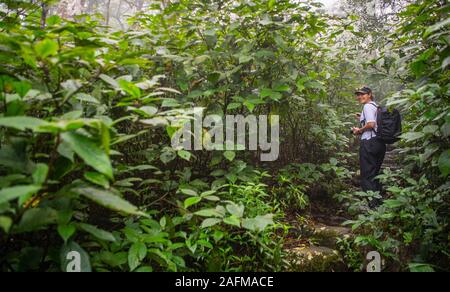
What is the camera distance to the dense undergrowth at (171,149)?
150 centimetres

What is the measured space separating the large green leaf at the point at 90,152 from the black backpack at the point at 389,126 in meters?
4.48

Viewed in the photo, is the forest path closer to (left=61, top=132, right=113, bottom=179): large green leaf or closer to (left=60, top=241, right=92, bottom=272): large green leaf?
(left=60, top=241, right=92, bottom=272): large green leaf

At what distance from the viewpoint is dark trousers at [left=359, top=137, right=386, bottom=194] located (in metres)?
4.78

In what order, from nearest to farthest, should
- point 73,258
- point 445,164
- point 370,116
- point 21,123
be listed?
point 21,123
point 73,258
point 445,164
point 370,116

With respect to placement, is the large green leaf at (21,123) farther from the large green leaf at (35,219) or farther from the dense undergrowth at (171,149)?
the large green leaf at (35,219)

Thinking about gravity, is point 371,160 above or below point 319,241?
above

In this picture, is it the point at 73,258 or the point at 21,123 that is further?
the point at 73,258

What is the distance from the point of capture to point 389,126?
471 cm

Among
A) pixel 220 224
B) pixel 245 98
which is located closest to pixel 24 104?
pixel 220 224

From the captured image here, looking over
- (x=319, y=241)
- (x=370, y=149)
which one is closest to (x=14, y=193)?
(x=319, y=241)

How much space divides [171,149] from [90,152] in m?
1.46

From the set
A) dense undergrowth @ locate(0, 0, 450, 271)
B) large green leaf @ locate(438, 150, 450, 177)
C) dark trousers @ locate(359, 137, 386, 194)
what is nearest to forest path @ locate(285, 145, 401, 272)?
dense undergrowth @ locate(0, 0, 450, 271)

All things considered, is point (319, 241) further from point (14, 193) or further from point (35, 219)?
point (14, 193)
